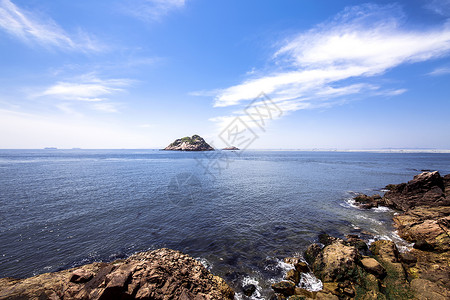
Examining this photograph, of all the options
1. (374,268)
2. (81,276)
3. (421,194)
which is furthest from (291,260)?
(421,194)

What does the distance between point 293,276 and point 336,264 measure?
3.23m

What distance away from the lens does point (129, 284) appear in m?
8.60

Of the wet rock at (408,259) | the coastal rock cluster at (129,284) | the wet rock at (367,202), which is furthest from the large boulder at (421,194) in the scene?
the coastal rock cluster at (129,284)

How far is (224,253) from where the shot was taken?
15945 millimetres

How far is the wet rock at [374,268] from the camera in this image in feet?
39.8

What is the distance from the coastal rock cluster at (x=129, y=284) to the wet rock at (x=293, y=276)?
4.61 metres

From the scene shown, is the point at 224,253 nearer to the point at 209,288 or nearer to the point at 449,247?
the point at 209,288

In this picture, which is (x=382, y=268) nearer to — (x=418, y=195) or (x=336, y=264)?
(x=336, y=264)

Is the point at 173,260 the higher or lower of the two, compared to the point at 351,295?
higher

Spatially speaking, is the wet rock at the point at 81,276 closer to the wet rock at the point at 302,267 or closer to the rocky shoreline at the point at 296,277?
the rocky shoreline at the point at 296,277

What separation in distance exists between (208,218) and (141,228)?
320 inches

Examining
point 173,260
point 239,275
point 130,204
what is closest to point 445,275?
point 239,275

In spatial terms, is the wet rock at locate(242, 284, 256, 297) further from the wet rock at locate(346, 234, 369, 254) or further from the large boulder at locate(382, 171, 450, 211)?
the large boulder at locate(382, 171, 450, 211)

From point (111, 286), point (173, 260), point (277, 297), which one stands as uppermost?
point (111, 286)
